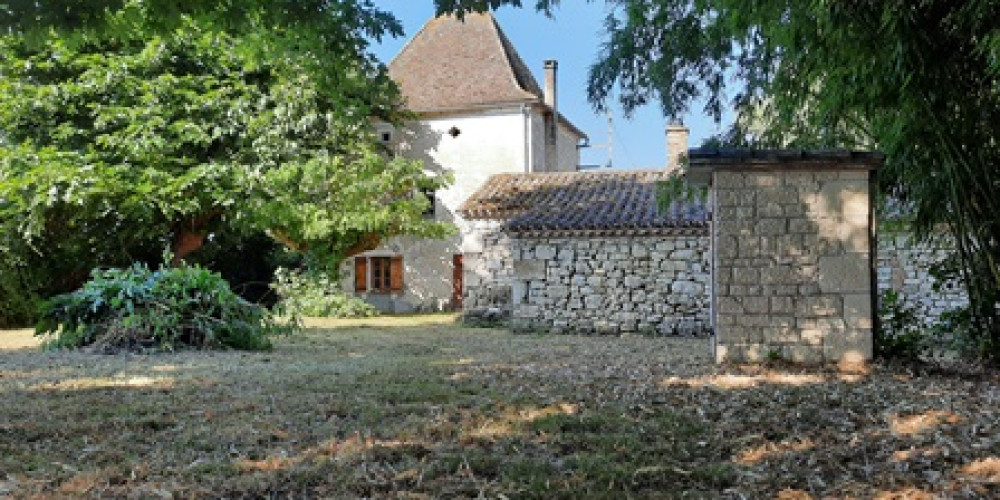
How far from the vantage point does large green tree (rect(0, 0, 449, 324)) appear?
55.3 ft

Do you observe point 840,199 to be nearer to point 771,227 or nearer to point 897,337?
point 771,227

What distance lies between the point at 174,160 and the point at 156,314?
9408mm

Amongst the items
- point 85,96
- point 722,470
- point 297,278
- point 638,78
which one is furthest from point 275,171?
point 722,470

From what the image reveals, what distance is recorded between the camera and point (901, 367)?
23.0 ft

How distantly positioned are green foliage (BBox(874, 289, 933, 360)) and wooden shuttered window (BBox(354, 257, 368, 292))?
15.2m

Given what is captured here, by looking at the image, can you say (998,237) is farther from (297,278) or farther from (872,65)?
(297,278)

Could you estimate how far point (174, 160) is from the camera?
17578mm

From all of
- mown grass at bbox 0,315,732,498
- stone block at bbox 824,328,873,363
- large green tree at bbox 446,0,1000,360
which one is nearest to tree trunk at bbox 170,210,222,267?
mown grass at bbox 0,315,732,498

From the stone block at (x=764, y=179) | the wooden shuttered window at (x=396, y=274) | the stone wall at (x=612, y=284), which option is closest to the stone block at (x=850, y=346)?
the stone block at (x=764, y=179)

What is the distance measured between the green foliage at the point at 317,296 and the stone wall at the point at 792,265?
1237 cm

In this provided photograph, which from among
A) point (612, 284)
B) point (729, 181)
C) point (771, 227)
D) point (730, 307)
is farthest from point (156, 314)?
point (612, 284)

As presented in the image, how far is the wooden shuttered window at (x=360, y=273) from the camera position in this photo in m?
21.2

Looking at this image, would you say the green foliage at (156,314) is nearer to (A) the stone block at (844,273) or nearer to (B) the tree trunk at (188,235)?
(A) the stone block at (844,273)

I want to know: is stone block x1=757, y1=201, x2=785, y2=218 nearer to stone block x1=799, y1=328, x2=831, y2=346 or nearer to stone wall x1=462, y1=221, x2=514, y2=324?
stone block x1=799, y1=328, x2=831, y2=346
